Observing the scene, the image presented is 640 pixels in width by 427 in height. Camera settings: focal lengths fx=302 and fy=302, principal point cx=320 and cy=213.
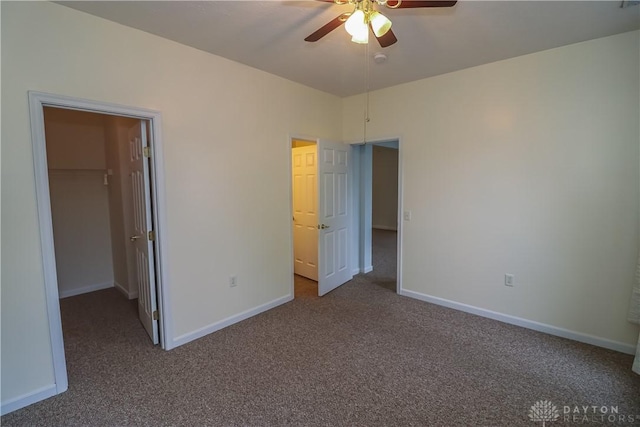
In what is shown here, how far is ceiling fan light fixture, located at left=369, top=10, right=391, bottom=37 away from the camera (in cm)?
171

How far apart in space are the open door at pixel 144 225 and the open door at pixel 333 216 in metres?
1.94

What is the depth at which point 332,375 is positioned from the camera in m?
2.38

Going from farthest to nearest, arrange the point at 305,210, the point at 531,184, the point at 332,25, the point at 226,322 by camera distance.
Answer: the point at 305,210 < the point at 226,322 < the point at 531,184 < the point at 332,25

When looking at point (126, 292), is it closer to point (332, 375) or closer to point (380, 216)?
point (332, 375)

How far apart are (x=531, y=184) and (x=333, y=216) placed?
2283 millimetres

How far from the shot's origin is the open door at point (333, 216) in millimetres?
3977

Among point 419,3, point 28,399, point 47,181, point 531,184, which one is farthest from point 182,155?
point 531,184

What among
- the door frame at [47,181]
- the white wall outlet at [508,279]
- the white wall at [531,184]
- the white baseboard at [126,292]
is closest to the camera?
the door frame at [47,181]

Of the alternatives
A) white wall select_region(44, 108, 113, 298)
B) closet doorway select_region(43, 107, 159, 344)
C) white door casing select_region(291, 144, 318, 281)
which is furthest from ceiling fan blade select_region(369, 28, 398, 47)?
white wall select_region(44, 108, 113, 298)

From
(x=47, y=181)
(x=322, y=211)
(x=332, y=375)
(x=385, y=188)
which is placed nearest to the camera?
(x=47, y=181)

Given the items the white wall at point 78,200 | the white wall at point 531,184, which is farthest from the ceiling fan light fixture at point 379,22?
the white wall at point 78,200

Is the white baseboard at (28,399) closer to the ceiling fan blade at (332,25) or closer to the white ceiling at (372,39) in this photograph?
the white ceiling at (372,39)

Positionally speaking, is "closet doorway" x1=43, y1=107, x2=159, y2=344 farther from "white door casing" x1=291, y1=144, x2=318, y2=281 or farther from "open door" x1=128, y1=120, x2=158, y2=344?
"white door casing" x1=291, y1=144, x2=318, y2=281

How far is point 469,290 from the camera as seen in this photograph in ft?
11.4
